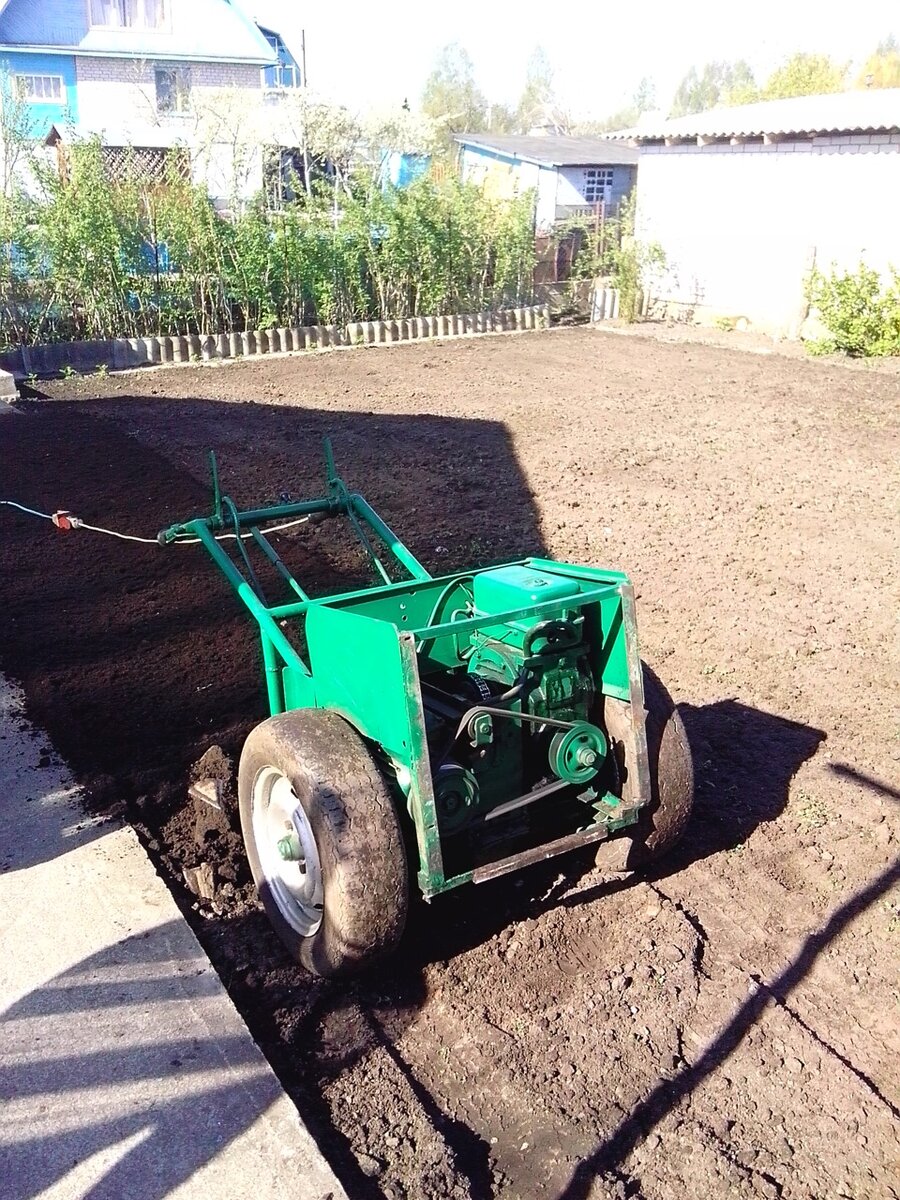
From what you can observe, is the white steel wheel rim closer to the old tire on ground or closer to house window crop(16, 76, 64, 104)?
the old tire on ground

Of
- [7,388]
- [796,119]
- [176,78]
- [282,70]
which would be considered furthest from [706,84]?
[7,388]

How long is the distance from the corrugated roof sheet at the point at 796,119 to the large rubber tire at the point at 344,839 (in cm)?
1630

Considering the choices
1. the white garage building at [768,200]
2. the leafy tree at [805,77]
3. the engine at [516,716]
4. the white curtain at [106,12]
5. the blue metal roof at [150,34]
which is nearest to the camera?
the engine at [516,716]

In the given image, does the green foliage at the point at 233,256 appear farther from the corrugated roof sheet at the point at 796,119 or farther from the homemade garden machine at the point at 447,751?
the homemade garden machine at the point at 447,751

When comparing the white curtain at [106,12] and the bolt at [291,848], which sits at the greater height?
the white curtain at [106,12]

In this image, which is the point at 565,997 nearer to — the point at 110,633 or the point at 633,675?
the point at 633,675

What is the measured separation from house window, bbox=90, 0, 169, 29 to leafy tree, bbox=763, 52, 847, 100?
27.7 m

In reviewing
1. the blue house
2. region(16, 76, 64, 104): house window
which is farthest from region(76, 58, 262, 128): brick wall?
region(16, 76, 64, 104): house window

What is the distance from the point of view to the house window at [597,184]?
33.7 metres

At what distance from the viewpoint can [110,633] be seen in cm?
589

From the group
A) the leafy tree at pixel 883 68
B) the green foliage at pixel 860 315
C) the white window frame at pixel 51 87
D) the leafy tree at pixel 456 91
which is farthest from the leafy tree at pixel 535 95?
the green foliage at pixel 860 315

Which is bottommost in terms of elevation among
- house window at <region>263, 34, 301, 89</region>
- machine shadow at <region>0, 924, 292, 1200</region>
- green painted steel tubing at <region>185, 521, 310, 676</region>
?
machine shadow at <region>0, 924, 292, 1200</region>

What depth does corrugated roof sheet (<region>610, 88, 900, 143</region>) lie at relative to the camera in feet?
54.5

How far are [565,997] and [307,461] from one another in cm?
707
